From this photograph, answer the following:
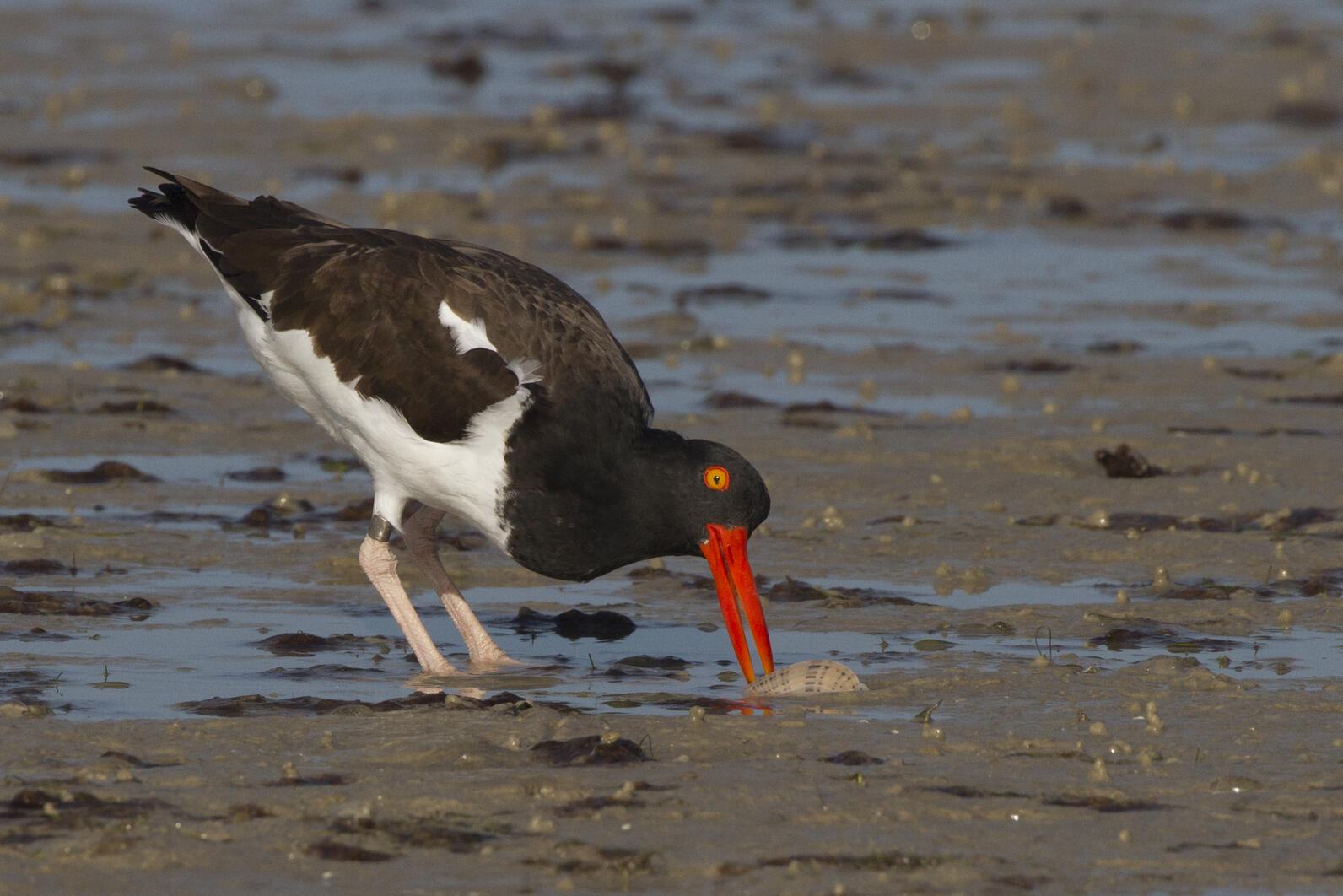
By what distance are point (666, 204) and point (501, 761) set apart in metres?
10.6

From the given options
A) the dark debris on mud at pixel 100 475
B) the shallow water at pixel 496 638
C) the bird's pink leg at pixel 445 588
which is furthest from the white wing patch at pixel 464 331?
the dark debris on mud at pixel 100 475

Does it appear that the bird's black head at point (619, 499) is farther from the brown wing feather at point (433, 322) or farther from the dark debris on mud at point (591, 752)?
the dark debris on mud at point (591, 752)

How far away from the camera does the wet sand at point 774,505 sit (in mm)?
4969

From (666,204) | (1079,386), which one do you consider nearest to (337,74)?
(666,204)

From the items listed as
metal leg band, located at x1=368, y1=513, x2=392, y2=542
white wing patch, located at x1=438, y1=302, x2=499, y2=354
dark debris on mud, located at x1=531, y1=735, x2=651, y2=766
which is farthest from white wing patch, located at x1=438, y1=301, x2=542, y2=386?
dark debris on mud, located at x1=531, y1=735, x2=651, y2=766

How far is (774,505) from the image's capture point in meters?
8.96

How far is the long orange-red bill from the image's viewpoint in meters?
6.70

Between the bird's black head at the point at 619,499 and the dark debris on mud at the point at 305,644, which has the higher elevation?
the bird's black head at the point at 619,499

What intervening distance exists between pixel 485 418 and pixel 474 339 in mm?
299

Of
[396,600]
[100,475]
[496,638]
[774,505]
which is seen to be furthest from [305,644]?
[774,505]

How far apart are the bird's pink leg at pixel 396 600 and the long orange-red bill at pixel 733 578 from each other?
0.90 meters

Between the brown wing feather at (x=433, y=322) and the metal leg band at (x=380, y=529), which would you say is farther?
the metal leg band at (x=380, y=529)

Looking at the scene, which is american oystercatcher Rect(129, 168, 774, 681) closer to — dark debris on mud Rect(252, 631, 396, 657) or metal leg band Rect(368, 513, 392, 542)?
metal leg band Rect(368, 513, 392, 542)

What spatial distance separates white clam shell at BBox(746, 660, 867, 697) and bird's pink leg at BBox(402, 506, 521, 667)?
1.03 m
